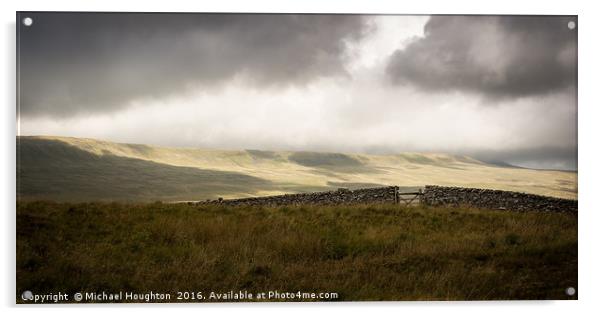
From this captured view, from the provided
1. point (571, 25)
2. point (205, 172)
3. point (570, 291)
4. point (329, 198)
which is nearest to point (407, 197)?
point (329, 198)

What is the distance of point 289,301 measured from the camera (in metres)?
6.53

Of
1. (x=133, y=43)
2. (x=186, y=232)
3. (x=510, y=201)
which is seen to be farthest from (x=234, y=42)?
(x=510, y=201)

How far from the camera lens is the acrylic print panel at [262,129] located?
6512 mm

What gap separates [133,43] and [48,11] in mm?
1551

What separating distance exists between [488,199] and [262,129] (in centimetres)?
800

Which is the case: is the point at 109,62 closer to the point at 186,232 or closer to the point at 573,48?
the point at 186,232

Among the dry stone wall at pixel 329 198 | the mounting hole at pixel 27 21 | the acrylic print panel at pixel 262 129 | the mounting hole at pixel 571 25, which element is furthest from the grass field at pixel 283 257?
the dry stone wall at pixel 329 198

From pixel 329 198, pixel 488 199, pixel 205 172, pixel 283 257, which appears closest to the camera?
pixel 283 257

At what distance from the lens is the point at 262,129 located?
8195mm

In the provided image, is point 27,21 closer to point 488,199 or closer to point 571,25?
point 571,25

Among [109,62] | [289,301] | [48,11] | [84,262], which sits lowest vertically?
[289,301]

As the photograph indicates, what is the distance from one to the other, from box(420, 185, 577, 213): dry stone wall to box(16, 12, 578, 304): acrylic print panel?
502 millimetres

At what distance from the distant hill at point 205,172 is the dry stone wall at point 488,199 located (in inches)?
17.9

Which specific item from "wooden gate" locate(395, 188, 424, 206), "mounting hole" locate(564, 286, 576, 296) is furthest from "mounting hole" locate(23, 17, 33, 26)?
"wooden gate" locate(395, 188, 424, 206)
